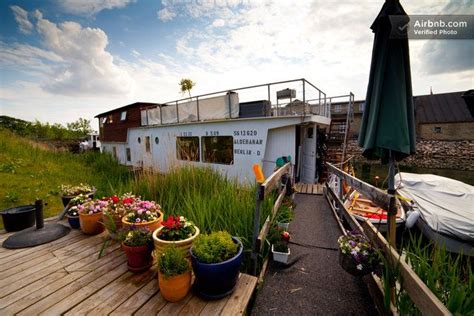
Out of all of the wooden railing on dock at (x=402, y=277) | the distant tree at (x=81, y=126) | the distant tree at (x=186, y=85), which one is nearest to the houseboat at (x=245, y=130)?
the wooden railing on dock at (x=402, y=277)

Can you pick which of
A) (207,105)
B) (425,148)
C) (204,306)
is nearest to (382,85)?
(204,306)

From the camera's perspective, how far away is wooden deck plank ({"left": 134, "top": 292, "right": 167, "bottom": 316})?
1604mm

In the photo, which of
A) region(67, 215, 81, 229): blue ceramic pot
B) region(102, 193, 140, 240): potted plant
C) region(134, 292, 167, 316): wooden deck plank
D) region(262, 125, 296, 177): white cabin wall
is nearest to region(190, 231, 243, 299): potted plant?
region(134, 292, 167, 316): wooden deck plank

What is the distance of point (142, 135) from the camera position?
Answer: 39.6 feet

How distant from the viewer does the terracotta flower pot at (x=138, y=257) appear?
203cm

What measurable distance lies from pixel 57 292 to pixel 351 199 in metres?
7.28

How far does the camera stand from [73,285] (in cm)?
190

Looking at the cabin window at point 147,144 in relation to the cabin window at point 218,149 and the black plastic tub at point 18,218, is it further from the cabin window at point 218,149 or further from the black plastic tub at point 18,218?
the black plastic tub at point 18,218

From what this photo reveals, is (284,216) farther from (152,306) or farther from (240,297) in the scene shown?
(152,306)

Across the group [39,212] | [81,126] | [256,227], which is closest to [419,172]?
[256,227]

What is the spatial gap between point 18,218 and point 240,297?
Result: 3616 millimetres

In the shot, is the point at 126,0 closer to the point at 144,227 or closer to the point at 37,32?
the point at 37,32

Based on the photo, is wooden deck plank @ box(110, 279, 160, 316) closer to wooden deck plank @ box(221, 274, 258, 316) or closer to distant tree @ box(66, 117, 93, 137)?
wooden deck plank @ box(221, 274, 258, 316)

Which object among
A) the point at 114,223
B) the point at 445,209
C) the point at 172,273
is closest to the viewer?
the point at 172,273
